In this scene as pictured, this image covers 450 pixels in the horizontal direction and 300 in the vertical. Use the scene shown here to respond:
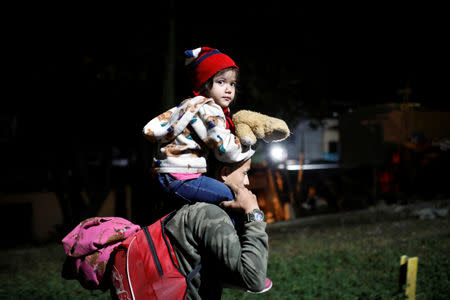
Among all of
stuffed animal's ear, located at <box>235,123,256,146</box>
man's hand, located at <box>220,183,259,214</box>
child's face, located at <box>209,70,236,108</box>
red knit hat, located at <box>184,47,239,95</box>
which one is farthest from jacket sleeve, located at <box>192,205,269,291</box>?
red knit hat, located at <box>184,47,239,95</box>

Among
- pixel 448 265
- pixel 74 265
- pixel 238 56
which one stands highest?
pixel 238 56

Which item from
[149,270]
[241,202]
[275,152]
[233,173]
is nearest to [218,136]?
[233,173]

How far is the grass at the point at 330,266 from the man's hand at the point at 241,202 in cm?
329

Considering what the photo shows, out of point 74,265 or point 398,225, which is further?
point 398,225

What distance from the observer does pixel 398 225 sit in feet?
30.4

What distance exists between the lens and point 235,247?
1758 mm

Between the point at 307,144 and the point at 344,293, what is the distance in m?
34.5

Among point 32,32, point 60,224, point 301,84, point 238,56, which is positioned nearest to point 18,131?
point 60,224

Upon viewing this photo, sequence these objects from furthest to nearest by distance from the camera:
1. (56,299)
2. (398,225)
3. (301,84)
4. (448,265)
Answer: (301,84)
(398,225)
(448,265)
(56,299)

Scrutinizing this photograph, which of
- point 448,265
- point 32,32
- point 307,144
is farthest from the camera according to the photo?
point 307,144

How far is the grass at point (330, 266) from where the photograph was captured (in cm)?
495

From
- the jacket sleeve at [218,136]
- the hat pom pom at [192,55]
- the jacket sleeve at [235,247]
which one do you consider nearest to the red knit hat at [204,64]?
the hat pom pom at [192,55]

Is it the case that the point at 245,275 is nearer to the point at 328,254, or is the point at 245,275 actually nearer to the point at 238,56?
the point at 328,254

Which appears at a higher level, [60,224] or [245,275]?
[245,275]
